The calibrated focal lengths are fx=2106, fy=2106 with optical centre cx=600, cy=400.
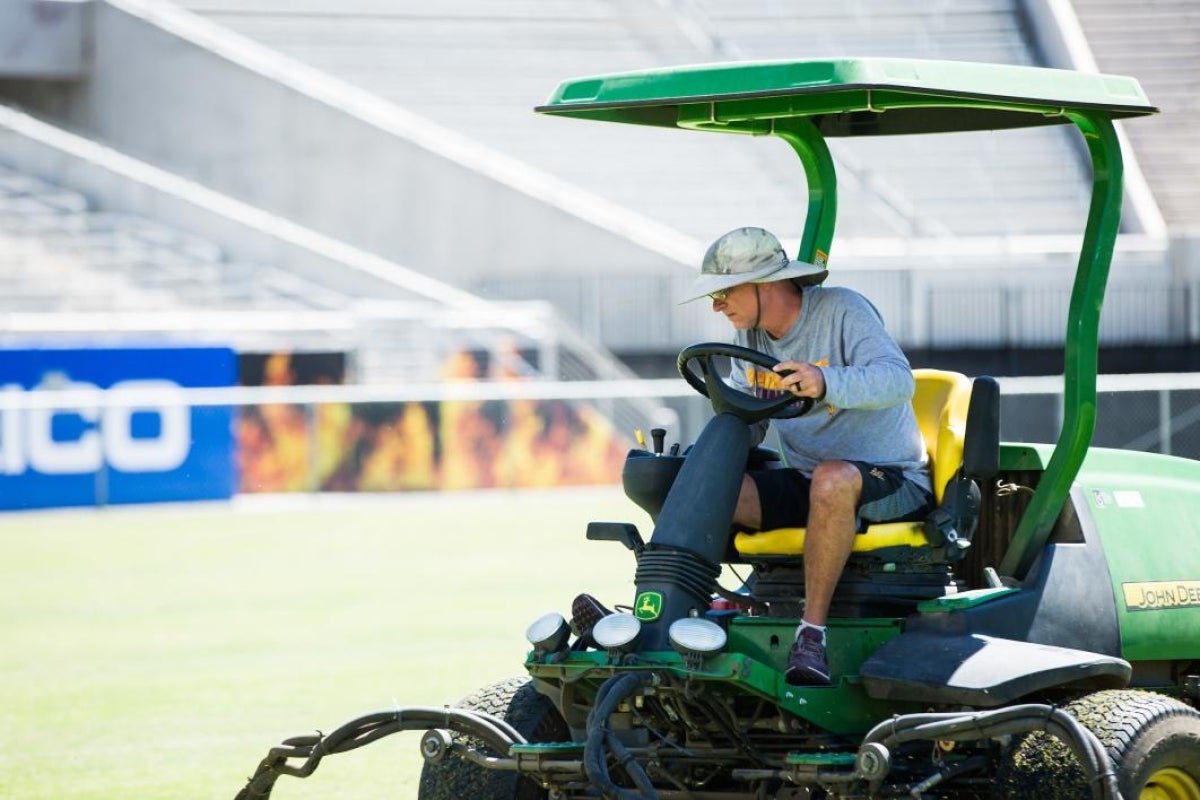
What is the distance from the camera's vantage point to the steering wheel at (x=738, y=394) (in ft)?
18.3

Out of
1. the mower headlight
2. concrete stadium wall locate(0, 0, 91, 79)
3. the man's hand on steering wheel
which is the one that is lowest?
the mower headlight

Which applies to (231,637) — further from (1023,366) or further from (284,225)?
(284,225)

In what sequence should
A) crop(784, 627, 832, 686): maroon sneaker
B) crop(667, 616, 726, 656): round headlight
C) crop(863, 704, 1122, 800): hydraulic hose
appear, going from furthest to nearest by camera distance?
1. crop(784, 627, 832, 686): maroon sneaker
2. crop(667, 616, 726, 656): round headlight
3. crop(863, 704, 1122, 800): hydraulic hose

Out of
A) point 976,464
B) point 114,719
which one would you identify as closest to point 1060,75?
point 976,464

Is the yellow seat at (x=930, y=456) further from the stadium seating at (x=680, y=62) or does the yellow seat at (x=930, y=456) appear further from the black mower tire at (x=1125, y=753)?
the stadium seating at (x=680, y=62)

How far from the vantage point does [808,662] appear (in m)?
5.28

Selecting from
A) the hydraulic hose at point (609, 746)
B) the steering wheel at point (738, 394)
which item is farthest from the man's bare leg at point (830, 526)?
the hydraulic hose at point (609, 746)

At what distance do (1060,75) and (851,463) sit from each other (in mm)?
1226

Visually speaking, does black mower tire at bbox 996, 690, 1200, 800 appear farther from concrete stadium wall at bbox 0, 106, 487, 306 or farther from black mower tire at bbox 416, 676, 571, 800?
concrete stadium wall at bbox 0, 106, 487, 306

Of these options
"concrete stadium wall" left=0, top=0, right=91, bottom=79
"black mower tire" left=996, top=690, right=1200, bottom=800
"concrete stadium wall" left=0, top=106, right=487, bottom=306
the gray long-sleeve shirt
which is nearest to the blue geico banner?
"concrete stadium wall" left=0, top=106, right=487, bottom=306

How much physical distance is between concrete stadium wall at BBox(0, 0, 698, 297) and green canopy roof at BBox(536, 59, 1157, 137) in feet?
69.8

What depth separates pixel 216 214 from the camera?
92.2 ft

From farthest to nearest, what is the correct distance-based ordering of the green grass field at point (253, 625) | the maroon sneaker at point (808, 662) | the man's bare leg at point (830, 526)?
the green grass field at point (253, 625) < the man's bare leg at point (830, 526) < the maroon sneaker at point (808, 662)

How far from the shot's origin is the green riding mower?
511 centimetres
